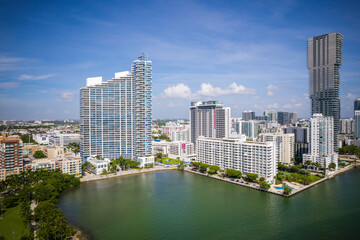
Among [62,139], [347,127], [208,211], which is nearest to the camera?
[208,211]

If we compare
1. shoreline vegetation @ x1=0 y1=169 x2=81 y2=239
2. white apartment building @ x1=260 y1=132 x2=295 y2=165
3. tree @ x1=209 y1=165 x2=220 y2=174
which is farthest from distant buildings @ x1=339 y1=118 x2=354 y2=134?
shoreline vegetation @ x1=0 y1=169 x2=81 y2=239

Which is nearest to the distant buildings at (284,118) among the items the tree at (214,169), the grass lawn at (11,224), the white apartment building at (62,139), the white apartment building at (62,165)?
the tree at (214,169)

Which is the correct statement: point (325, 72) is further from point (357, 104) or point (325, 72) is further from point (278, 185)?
point (357, 104)

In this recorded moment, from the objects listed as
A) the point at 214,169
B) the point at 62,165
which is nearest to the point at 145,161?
the point at 214,169

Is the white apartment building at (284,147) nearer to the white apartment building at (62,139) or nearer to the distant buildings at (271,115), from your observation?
the white apartment building at (62,139)

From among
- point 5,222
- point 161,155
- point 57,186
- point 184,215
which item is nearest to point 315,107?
point 161,155

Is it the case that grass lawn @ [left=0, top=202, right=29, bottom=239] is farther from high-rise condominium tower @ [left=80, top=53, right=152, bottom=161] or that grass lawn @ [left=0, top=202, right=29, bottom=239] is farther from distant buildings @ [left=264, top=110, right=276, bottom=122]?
distant buildings @ [left=264, top=110, right=276, bottom=122]
